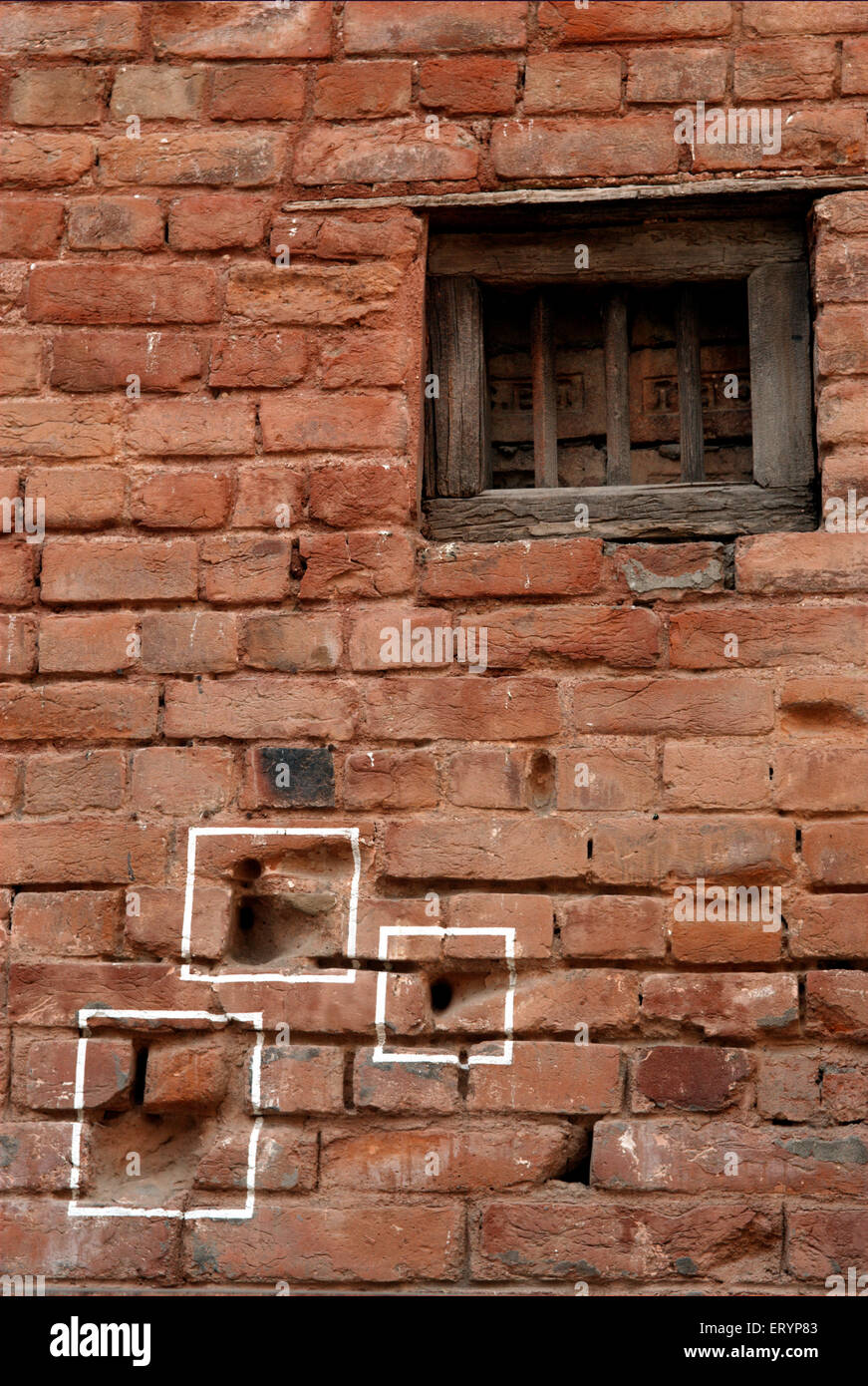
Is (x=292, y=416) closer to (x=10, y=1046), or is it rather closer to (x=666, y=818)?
(x=666, y=818)

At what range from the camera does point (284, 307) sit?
9.03 ft

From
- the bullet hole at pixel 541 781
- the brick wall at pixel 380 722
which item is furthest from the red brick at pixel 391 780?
the bullet hole at pixel 541 781

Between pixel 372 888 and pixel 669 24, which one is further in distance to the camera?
pixel 669 24

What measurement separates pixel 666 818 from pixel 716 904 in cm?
18

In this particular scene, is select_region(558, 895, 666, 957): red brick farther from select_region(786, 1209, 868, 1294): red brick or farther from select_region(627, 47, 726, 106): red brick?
select_region(627, 47, 726, 106): red brick

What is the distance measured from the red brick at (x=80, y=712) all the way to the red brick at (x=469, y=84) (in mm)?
1366

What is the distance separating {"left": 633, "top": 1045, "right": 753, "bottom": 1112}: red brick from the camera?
2420 mm

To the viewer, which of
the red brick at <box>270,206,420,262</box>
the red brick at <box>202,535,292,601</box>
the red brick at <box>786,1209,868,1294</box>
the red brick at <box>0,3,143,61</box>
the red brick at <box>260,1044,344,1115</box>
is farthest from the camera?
the red brick at <box>0,3,143,61</box>

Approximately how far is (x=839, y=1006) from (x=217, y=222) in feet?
6.52

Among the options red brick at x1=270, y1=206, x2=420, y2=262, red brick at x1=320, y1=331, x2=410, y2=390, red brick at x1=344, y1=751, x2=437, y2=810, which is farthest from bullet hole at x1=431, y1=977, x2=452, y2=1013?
red brick at x1=270, y1=206, x2=420, y2=262

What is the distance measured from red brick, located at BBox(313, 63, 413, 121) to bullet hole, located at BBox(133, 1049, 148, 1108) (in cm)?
194

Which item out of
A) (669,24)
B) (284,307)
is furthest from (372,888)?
(669,24)

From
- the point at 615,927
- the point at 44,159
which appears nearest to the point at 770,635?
the point at 615,927

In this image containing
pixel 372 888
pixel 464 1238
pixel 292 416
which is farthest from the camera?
pixel 292 416
